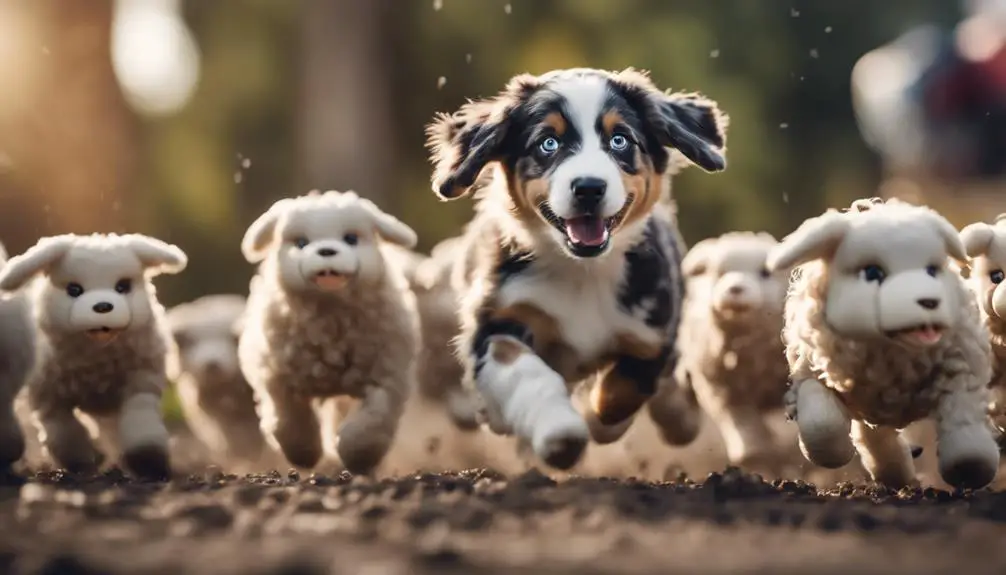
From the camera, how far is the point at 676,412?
23.6ft

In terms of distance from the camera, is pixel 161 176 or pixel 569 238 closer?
pixel 569 238

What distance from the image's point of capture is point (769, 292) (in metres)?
6.58

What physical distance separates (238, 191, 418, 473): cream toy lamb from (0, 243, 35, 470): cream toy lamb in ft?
3.12

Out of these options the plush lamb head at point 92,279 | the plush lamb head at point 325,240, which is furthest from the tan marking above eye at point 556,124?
the plush lamb head at point 92,279

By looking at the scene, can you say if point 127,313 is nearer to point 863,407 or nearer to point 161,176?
point 863,407

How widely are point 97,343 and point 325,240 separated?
103 cm

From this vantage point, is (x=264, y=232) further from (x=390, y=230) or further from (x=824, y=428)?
(x=824, y=428)

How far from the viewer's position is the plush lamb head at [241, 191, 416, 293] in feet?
19.3

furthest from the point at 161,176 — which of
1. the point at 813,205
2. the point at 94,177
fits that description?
the point at 813,205

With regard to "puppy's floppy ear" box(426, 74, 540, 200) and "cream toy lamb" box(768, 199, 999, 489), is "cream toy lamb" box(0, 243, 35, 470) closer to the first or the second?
"puppy's floppy ear" box(426, 74, 540, 200)

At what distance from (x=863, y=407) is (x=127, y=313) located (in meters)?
2.91

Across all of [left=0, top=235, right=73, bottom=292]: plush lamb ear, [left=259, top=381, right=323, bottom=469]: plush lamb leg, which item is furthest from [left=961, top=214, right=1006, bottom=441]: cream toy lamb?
[left=0, top=235, right=73, bottom=292]: plush lamb ear

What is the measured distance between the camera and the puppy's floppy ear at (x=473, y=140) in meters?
6.14

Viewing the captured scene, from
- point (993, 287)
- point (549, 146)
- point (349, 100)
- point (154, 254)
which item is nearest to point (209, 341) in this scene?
point (154, 254)
